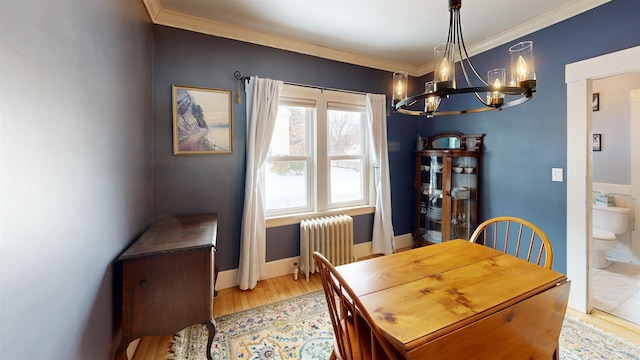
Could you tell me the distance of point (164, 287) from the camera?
141 centimetres

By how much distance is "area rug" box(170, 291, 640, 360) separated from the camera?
170 centimetres

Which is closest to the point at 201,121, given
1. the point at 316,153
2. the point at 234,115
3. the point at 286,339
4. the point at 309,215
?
the point at 234,115

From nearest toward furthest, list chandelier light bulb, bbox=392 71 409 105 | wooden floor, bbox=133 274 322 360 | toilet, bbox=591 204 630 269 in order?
chandelier light bulb, bbox=392 71 409 105 < wooden floor, bbox=133 274 322 360 < toilet, bbox=591 204 630 269

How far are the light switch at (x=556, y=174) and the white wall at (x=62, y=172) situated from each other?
3318mm

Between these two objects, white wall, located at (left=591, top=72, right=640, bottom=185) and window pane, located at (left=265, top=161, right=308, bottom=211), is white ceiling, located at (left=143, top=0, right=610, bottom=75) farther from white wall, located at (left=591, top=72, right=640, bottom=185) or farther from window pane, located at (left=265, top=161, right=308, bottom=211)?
white wall, located at (left=591, top=72, right=640, bottom=185)

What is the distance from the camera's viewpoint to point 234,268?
2.61 meters

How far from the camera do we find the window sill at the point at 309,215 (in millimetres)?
2760

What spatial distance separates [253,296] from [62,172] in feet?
6.29

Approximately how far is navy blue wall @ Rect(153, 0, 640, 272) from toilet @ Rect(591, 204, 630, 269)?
1.19 m

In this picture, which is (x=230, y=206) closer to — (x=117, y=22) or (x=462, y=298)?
(x=117, y=22)

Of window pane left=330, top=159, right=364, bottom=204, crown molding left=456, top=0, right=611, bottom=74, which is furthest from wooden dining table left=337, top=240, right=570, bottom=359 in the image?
crown molding left=456, top=0, right=611, bottom=74

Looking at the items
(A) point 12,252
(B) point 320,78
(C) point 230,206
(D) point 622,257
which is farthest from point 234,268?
(D) point 622,257

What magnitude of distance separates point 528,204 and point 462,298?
2.02 meters

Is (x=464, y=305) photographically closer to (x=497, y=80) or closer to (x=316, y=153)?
(x=497, y=80)
